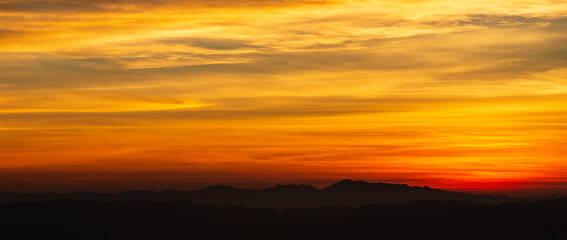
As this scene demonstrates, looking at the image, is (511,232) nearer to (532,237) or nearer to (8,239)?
(532,237)

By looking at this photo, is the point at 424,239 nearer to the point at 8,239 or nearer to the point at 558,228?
the point at 558,228

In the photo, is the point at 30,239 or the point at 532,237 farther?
the point at 30,239

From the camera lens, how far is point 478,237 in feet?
642

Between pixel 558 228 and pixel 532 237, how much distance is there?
8604 millimetres

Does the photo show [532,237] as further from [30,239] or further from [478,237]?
[30,239]

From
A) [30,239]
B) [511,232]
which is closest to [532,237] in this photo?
[511,232]

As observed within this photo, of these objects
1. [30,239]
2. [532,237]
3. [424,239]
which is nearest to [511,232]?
[532,237]

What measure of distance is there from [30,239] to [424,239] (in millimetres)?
108412

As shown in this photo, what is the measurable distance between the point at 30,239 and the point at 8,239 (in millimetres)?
6319

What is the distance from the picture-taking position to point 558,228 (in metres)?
190

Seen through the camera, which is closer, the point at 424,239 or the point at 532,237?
the point at 532,237

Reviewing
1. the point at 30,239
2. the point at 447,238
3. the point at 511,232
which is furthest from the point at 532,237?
the point at 30,239

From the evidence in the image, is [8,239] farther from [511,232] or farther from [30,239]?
[511,232]

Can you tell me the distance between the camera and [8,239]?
199750 millimetres
